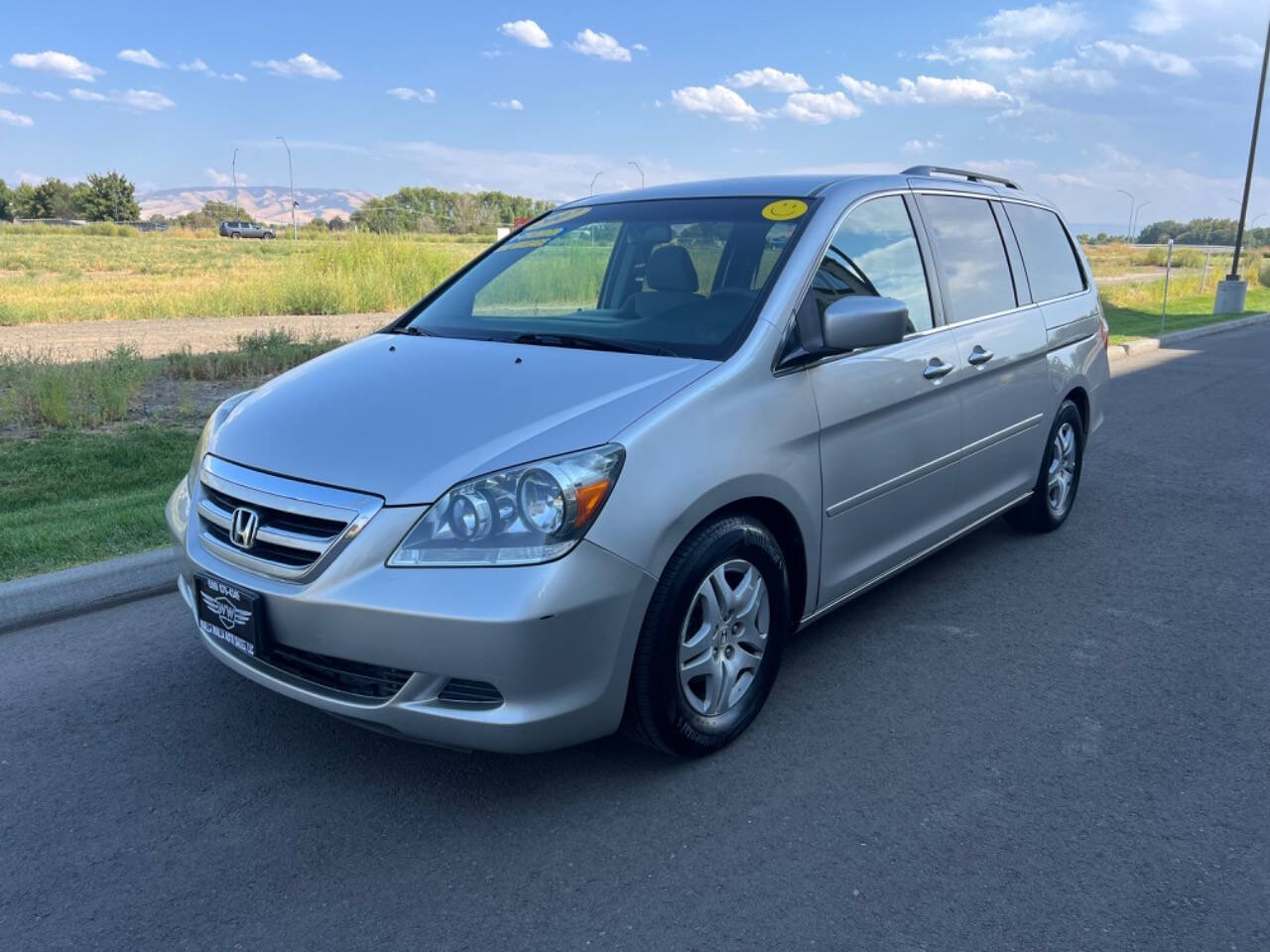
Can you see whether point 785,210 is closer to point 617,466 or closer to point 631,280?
point 631,280

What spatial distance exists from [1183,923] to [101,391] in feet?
25.9

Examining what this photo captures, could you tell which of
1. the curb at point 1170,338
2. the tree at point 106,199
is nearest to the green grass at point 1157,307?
the curb at point 1170,338

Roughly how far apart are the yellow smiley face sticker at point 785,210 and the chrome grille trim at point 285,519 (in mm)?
1974

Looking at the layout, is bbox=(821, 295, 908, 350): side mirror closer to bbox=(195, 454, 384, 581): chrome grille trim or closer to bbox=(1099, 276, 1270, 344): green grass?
bbox=(195, 454, 384, 581): chrome grille trim

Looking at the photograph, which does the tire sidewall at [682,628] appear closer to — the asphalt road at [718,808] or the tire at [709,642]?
the tire at [709,642]

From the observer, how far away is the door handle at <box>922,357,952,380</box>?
414 cm

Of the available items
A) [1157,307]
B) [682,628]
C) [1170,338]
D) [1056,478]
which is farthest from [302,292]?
[1157,307]

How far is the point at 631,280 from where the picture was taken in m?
4.23

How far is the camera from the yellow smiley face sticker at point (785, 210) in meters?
3.93

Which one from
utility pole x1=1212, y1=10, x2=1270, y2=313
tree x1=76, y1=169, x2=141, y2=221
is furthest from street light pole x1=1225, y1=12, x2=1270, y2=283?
tree x1=76, y1=169, x2=141, y2=221

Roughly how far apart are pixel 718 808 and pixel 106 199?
102m

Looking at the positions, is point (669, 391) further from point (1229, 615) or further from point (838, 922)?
point (1229, 615)

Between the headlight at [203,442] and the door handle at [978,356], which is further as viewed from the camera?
the door handle at [978,356]

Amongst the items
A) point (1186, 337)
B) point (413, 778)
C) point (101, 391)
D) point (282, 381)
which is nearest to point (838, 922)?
point (413, 778)
